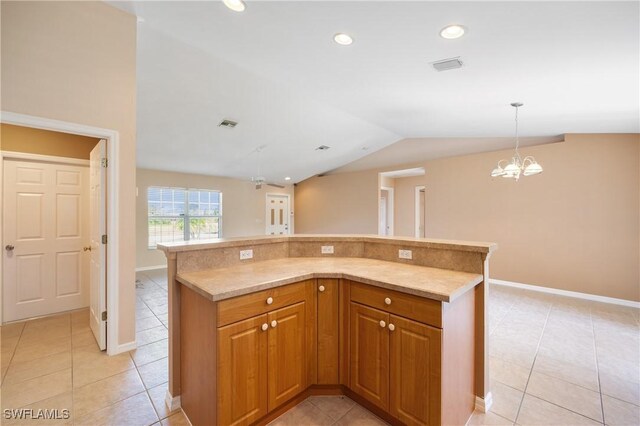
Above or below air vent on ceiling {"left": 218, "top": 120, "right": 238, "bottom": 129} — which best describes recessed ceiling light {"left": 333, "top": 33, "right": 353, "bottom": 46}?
below

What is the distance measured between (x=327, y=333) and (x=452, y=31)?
240 centimetres

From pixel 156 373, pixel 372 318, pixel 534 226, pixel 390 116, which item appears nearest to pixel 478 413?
pixel 372 318

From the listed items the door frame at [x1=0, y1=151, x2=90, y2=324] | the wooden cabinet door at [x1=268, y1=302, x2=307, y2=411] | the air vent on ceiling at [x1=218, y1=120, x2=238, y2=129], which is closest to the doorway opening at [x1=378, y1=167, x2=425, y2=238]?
the air vent on ceiling at [x1=218, y1=120, x2=238, y2=129]

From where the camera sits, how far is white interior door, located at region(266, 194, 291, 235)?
8930 millimetres

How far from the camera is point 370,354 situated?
1740 millimetres

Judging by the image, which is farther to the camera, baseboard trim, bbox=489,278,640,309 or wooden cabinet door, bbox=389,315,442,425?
baseboard trim, bbox=489,278,640,309

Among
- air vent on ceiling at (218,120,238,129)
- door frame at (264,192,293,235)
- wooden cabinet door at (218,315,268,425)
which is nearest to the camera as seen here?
wooden cabinet door at (218,315,268,425)

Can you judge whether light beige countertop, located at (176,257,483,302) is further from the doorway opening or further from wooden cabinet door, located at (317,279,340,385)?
the doorway opening

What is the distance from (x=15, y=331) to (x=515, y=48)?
551cm

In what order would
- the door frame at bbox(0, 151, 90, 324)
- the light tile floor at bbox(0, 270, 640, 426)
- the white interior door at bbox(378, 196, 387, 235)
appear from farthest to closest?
the white interior door at bbox(378, 196, 387, 235), the door frame at bbox(0, 151, 90, 324), the light tile floor at bbox(0, 270, 640, 426)

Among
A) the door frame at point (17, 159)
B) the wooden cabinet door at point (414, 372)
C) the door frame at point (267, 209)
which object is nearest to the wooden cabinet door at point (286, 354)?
the wooden cabinet door at point (414, 372)

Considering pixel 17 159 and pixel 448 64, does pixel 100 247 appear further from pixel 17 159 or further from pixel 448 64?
pixel 448 64

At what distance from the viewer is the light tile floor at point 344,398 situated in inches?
69.3

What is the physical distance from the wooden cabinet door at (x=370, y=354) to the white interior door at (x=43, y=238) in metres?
3.77
